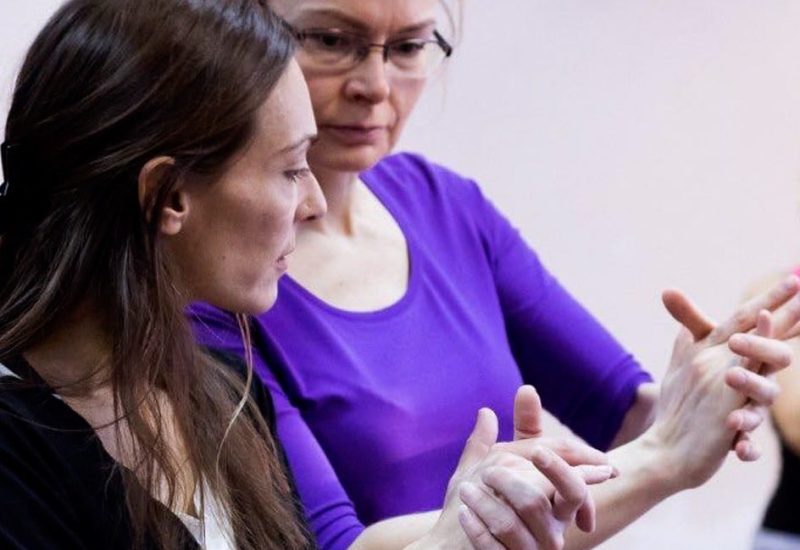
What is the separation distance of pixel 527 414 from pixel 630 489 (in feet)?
0.80

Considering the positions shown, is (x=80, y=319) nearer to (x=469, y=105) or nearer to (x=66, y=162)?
(x=66, y=162)

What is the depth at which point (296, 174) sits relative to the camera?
146 cm

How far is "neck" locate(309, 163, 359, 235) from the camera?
1.73m

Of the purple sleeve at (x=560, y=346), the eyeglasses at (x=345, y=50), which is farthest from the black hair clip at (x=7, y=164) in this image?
the purple sleeve at (x=560, y=346)

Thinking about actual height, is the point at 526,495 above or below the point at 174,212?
below

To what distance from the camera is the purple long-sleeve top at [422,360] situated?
1605 mm

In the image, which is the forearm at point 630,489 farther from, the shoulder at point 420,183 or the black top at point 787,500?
the shoulder at point 420,183

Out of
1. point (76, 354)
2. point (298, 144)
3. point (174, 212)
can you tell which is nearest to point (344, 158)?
point (298, 144)

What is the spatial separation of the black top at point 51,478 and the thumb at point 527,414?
35 centimetres

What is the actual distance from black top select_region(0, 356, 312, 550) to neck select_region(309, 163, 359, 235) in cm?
52

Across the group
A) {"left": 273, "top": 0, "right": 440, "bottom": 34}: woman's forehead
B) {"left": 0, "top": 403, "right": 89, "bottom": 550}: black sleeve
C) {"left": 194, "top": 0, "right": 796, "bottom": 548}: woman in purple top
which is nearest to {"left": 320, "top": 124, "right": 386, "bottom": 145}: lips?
{"left": 194, "top": 0, "right": 796, "bottom": 548}: woman in purple top

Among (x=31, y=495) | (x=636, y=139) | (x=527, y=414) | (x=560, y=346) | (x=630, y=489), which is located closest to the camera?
(x=31, y=495)

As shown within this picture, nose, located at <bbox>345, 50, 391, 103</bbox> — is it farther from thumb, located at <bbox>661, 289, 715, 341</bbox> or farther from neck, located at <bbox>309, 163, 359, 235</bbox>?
thumb, located at <bbox>661, 289, 715, 341</bbox>

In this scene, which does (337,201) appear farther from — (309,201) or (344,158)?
(309,201)
